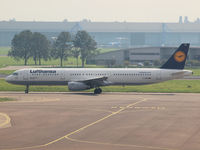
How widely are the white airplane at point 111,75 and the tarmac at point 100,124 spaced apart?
28.9ft

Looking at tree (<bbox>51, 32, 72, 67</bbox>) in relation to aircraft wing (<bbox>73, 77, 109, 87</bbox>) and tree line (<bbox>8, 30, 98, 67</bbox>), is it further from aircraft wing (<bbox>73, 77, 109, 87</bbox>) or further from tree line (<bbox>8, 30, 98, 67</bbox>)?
aircraft wing (<bbox>73, 77, 109, 87</bbox>)

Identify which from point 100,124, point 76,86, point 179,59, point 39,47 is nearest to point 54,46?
point 39,47

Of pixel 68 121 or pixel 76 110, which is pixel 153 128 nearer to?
pixel 68 121

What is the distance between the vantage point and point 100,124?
34344 millimetres

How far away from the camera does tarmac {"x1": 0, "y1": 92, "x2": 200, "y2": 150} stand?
89.2 ft

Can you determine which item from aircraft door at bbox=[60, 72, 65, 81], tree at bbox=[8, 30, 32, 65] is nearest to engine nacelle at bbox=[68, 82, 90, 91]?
aircraft door at bbox=[60, 72, 65, 81]

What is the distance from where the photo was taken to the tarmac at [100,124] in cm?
2720

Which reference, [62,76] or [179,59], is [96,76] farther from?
[179,59]

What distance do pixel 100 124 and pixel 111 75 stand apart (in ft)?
88.8

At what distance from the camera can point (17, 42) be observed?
158750 millimetres

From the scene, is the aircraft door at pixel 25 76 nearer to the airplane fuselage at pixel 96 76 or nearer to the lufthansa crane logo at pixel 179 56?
the airplane fuselage at pixel 96 76

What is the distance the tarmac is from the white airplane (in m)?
8.81

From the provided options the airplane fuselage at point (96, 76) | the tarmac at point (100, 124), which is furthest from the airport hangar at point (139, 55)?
the tarmac at point (100, 124)

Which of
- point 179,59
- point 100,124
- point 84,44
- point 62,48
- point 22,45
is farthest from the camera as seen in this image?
point 22,45
